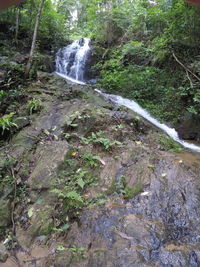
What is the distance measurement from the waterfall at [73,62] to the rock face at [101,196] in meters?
8.15

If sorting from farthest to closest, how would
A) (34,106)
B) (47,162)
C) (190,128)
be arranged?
(190,128) → (34,106) → (47,162)

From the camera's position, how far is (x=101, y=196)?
3912 millimetres

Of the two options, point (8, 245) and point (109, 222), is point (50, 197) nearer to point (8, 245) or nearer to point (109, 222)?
point (8, 245)

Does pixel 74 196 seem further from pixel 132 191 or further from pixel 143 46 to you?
pixel 143 46

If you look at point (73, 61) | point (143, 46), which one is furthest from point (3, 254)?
point (73, 61)

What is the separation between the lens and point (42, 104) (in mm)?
6883

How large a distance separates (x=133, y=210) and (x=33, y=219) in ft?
5.86

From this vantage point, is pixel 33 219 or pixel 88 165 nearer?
pixel 33 219

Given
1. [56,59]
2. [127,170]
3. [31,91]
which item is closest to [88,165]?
[127,170]

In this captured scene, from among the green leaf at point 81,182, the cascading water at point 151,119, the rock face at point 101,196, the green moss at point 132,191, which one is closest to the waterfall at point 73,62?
the cascading water at point 151,119

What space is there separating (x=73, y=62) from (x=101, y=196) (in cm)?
1237

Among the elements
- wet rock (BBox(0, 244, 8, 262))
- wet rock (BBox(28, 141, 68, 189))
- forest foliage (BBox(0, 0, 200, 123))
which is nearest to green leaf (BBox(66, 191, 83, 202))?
wet rock (BBox(28, 141, 68, 189))

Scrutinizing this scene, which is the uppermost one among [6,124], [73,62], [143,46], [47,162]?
[143,46]

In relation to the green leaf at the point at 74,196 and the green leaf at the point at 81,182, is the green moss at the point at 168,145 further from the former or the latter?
the green leaf at the point at 74,196
